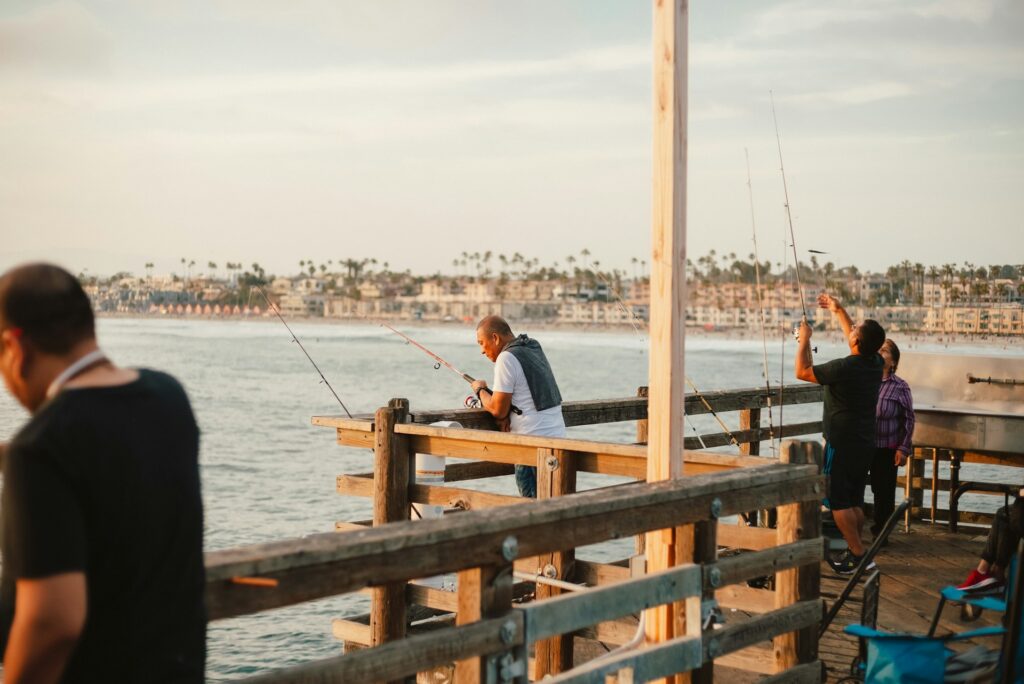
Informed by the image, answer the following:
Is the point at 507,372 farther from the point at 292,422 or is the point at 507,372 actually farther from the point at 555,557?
the point at 292,422

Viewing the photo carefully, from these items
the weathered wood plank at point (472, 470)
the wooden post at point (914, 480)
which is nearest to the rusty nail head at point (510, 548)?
the weathered wood plank at point (472, 470)

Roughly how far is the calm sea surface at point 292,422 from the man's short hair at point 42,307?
8.78m

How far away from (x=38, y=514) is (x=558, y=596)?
2086 millimetres

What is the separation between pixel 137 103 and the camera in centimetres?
10762

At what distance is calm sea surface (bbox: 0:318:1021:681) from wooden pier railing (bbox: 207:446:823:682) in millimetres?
7947

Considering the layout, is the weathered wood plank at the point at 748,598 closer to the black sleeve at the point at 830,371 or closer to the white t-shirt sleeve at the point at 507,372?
the white t-shirt sleeve at the point at 507,372

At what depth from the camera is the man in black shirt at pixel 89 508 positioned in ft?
6.68

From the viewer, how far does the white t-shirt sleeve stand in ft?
22.0

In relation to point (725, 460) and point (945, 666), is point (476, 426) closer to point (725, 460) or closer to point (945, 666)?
point (725, 460)

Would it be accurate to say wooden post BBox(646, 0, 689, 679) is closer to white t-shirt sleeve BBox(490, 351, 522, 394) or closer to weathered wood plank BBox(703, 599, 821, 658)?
weathered wood plank BBox(703, 599, 821, 658)

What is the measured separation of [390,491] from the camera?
19.6ft

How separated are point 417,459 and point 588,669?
2722mm

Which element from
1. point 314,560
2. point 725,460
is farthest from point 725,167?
point 314,560

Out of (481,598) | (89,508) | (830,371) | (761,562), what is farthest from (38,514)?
(830,371)
